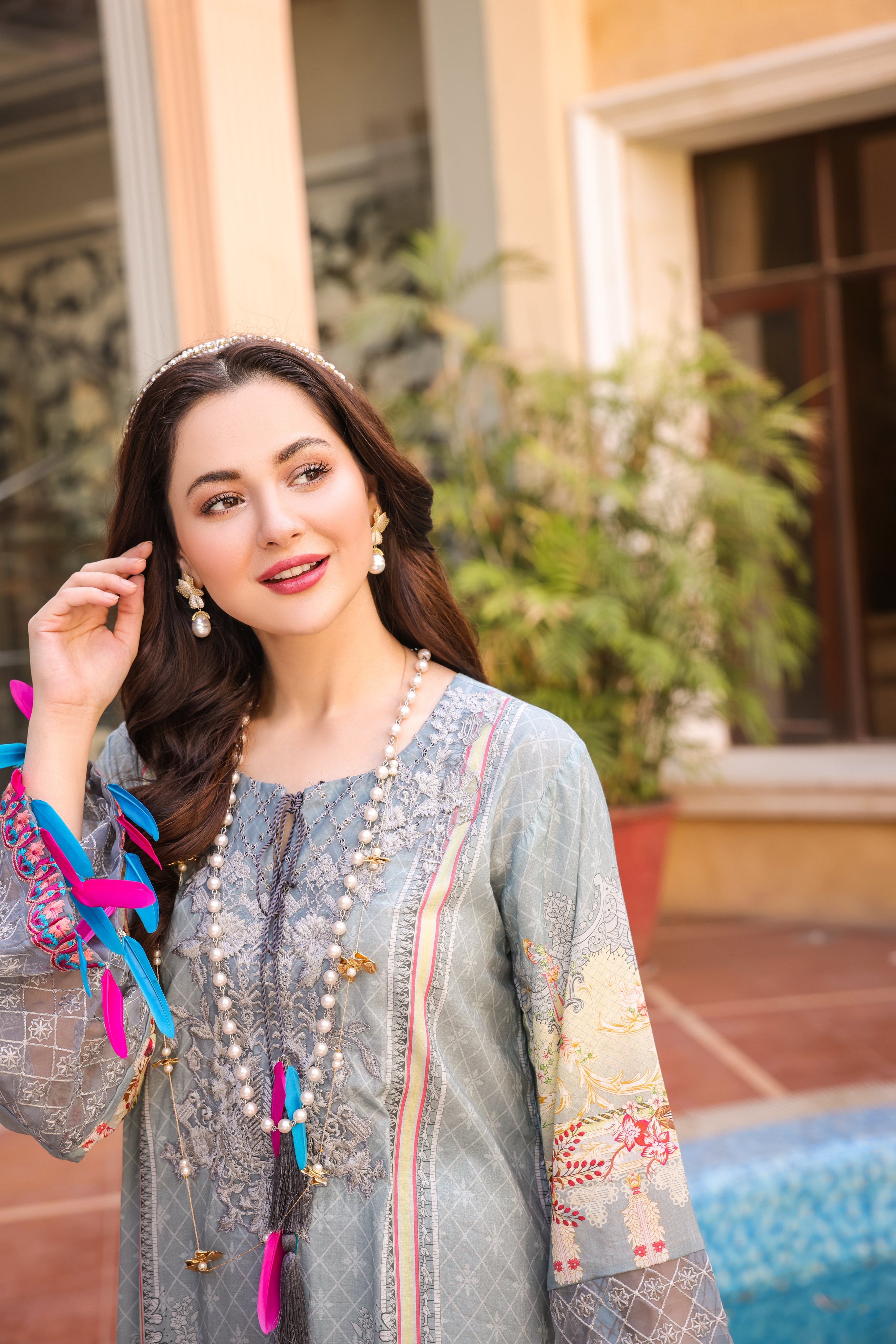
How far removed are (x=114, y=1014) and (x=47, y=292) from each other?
304 cm

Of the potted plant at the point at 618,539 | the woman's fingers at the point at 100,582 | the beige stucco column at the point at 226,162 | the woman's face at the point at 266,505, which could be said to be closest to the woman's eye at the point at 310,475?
the woman's face at the point at 266,505

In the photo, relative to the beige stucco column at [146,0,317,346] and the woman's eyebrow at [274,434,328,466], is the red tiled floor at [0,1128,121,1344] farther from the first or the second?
the beige stucco column at [146,0,317,346]

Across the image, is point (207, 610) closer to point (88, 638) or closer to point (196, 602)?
point (196, 602)

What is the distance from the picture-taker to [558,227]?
516 cm

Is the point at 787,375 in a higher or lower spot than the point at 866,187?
lower

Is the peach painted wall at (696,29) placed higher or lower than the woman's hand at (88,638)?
higher

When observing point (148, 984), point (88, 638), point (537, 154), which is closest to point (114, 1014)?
point (148, 984)

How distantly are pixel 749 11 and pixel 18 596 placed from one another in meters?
3.61

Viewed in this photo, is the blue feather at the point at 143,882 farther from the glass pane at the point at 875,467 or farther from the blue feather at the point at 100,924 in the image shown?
the glass pane at the point at 875,467

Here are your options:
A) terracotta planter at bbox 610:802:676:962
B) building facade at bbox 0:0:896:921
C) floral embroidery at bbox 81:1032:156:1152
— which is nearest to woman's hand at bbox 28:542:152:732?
floral embroidery at bbox 81:1032:156:1152

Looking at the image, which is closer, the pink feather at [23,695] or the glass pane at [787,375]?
the pink feather at [23,695]

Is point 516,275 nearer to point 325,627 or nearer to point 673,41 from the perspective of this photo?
point 673,41

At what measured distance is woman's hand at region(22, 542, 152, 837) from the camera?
1212mm

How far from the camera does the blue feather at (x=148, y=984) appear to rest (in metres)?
1.17
